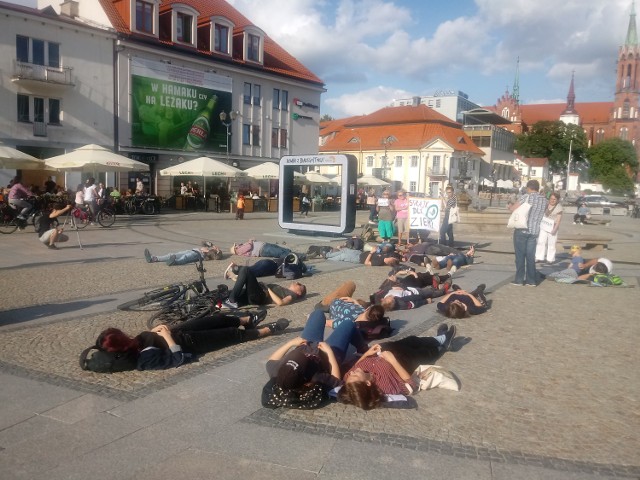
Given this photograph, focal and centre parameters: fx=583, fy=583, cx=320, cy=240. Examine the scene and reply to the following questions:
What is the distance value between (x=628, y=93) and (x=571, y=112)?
12583 millimetres

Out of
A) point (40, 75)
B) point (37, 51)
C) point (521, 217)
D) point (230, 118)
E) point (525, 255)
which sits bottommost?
point (525, 255)

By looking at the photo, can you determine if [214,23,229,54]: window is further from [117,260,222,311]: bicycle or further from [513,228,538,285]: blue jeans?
[117,260,222,311]: bicycle

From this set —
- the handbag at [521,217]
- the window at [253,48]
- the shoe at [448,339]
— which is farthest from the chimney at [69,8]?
the shoe at [448,339]

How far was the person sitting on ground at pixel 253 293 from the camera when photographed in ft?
27.5

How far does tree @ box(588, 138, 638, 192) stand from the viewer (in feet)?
333

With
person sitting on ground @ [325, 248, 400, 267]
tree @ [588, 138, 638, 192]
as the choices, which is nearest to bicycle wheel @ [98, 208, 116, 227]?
person sitting on ground @ [325, 248, 400, 267]

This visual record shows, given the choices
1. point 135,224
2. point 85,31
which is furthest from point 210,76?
point 135,224

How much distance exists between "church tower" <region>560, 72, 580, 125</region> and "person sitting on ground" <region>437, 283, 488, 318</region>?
429 feet

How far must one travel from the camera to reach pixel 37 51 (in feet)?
97.5

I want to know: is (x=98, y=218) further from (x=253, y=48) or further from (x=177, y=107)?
(x=253, y=48)

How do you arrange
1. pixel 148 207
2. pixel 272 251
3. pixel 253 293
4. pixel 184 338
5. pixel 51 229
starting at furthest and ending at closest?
1. pixel 148 207
2. pixel 51 229
3. pixel 272 251
4. pixel 253 293
5. pixel 184 338

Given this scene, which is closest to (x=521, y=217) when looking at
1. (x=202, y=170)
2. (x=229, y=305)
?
(x=229, y=305)

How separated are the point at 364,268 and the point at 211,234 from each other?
26.1 ft

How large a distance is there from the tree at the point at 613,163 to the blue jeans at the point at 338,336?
352 feet
